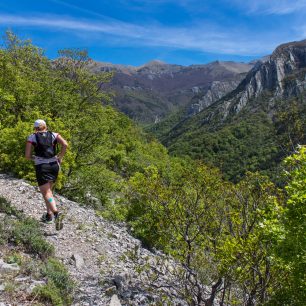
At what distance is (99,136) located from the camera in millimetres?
23047

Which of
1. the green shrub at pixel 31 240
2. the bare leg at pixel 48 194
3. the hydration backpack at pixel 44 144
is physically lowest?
the green shrub at pixel 31 240

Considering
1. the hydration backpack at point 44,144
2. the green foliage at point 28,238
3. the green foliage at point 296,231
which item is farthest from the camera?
the hydration backpack at point 44,144

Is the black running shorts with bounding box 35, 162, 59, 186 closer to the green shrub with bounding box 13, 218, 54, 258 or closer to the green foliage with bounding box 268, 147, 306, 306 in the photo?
the green shrub with bounding box 13, 218, 54, 258

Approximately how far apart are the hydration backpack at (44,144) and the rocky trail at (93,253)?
2590 millimetres

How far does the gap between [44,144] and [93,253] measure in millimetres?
3898

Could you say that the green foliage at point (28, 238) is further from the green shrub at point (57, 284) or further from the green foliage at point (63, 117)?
the green foliage at point (63, 117)

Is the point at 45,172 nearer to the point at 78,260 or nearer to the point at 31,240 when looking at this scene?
the point at 31,240

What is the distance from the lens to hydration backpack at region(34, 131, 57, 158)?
31.4ft

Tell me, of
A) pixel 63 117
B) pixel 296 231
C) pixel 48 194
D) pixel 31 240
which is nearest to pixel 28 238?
pixel 31 240

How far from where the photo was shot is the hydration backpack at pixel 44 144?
31.4 feet

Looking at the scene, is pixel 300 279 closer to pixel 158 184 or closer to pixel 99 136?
Result: pixel 158 184

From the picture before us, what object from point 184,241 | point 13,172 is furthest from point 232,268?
point 13,172

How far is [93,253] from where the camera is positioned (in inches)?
442

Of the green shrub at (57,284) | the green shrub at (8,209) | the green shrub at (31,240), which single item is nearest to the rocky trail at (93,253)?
the green shrub at (57,284)
